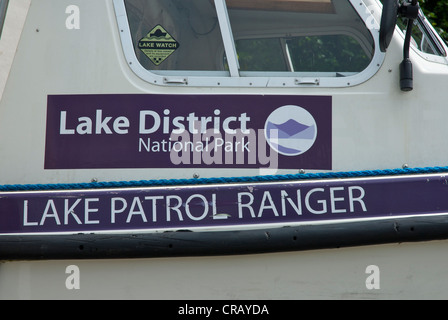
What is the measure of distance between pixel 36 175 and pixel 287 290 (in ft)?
3.93

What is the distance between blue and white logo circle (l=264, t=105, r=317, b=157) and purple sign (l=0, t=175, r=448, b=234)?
16 cm

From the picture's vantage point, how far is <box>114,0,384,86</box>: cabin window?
9.84ft

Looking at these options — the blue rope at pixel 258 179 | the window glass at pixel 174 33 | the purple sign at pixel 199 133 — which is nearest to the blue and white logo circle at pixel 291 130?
the purple sign at pixel 199 133

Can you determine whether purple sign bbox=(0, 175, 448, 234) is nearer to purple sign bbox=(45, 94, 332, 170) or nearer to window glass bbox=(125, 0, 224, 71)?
purple sign bbox=(45, 94, 332, 170)

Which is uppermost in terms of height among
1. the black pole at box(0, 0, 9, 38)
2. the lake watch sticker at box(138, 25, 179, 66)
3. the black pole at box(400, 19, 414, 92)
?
the black pole at box(0, 0, 9, 38)

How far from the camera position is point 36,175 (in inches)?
118

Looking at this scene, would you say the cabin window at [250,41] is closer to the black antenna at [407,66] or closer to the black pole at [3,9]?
the black antenna at [407,66]

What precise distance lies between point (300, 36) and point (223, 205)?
0.89 metres

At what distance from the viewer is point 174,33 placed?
3.08 meters

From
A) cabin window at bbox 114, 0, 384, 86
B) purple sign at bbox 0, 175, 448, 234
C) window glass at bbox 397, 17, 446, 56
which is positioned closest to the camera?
purple sign at bbox 0, 175, 448, 234

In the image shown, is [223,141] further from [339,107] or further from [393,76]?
[393,76]

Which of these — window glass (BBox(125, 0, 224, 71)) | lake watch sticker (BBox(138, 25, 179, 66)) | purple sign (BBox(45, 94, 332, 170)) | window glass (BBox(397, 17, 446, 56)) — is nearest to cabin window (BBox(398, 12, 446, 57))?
window glass (BBox(397, 17, 446, 56))
